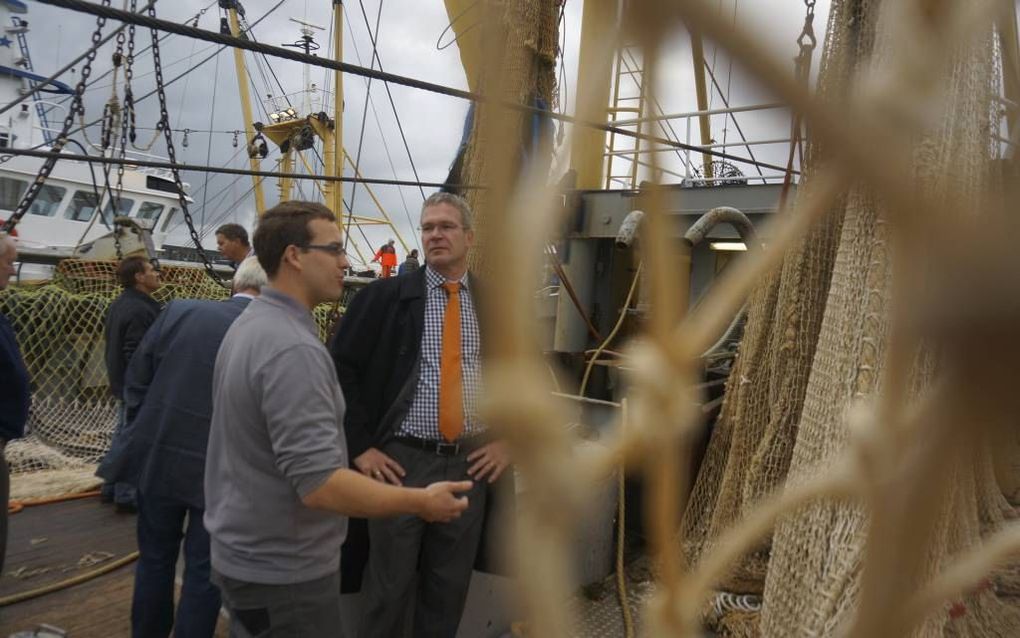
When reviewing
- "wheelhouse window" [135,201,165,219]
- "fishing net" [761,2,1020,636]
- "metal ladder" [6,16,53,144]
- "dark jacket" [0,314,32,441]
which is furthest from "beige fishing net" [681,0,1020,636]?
"wheelhouse window" [135,201,165,219]

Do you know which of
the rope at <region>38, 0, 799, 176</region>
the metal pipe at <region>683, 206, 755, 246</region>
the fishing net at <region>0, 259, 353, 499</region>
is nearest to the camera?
the rope at <region>38, 0, 799, 176</region>

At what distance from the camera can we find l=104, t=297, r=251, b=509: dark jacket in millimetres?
2297

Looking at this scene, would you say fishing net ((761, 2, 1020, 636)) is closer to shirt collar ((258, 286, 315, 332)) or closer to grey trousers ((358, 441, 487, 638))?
grey trousers ((358, 441, 487, 638))

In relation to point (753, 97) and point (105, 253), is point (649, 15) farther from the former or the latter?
point (105, 253)

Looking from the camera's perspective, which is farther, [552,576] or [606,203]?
[606,203]

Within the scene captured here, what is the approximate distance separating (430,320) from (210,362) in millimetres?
843

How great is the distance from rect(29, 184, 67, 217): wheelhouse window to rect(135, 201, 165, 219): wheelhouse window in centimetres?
185

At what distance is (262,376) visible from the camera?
4.90 ft

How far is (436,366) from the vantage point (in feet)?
7.01

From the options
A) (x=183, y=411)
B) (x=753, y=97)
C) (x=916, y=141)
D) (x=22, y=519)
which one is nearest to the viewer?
(x=753, y=97)

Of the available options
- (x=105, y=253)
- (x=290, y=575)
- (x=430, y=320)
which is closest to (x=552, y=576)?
(x=290, y=575)

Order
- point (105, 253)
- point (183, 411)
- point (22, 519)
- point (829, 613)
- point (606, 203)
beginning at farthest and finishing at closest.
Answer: point (105, 253)
point (606, 203)
point (22, 519)
point (183, 411)
point (829, 613)

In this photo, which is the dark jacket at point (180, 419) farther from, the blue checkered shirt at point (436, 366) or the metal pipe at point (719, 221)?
the metal pipe at point (719, 221)

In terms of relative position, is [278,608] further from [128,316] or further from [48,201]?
[48,201]
